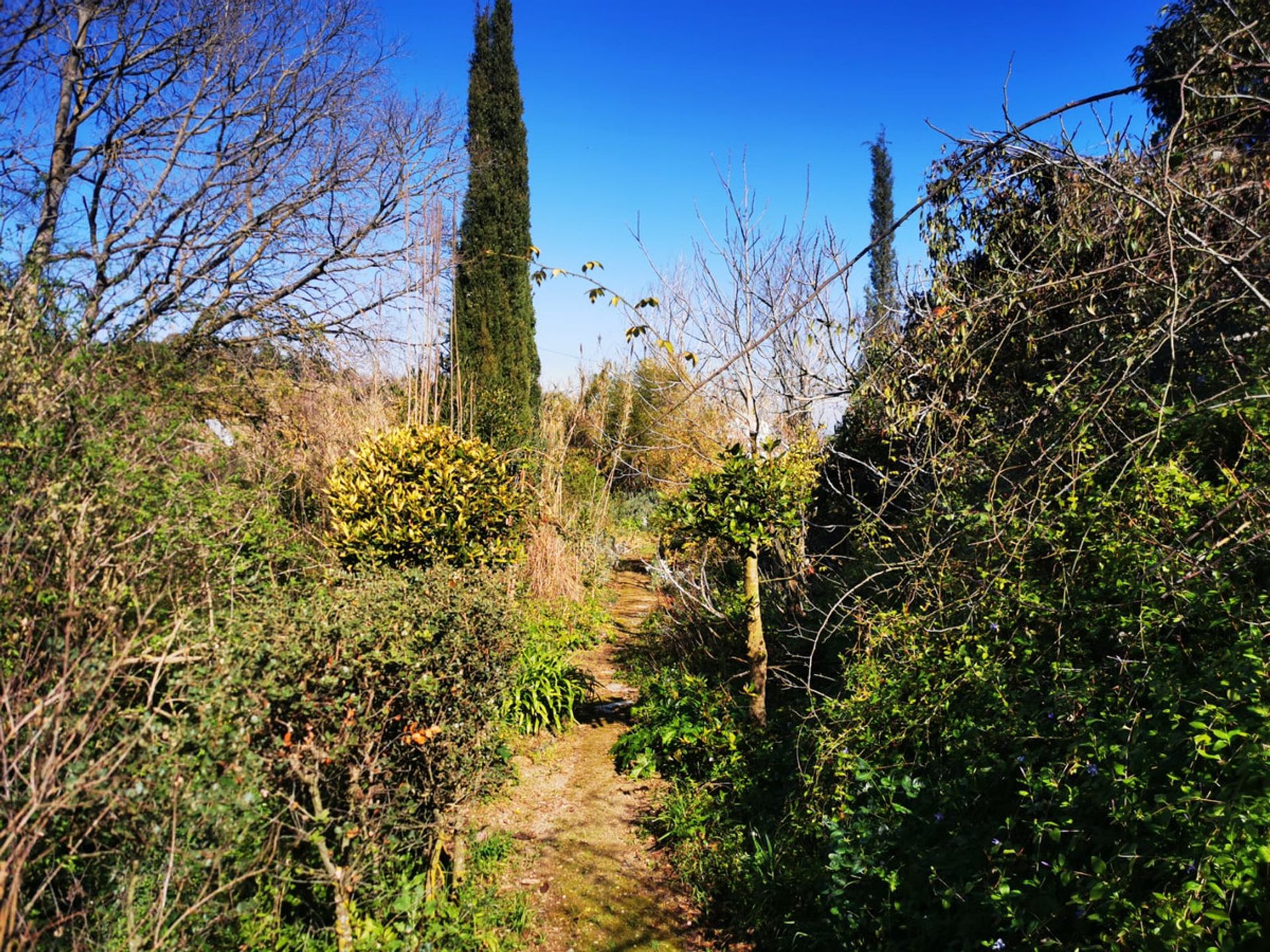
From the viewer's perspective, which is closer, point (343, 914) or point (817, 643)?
point (343, 914)

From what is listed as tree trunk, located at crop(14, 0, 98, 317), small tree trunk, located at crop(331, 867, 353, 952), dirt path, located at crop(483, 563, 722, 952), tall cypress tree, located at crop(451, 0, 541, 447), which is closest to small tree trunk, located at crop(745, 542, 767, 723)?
dirt path, located at crop(483, 563, 722, 952)

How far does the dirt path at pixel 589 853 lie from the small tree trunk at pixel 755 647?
0.88 meters

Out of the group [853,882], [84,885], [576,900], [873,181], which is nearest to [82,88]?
[84,885]

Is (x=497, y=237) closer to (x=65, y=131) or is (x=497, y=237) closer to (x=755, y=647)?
(x=65, y=131)

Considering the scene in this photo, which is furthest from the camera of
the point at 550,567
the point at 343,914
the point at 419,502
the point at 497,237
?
the point at 497,237

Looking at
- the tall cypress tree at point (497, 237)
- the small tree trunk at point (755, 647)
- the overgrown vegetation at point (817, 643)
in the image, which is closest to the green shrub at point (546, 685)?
the overgrown vegetation at point (817, 643)

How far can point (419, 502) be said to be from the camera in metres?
5.12

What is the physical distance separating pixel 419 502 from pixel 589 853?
8.59 ft

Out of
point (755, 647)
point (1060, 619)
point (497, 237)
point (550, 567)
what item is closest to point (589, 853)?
point (755, 647)

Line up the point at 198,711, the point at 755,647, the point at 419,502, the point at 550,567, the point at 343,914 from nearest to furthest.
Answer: the point at 198,711
the point at 343,914
the point at 755,647
the point at 419,502
the point at 550,567

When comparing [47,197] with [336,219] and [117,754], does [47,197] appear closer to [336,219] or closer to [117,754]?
[336,219]

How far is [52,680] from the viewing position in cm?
235

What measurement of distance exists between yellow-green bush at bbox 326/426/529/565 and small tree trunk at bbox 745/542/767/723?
2025 mm

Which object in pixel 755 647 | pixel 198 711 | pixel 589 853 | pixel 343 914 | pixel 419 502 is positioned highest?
pixel 419 502
